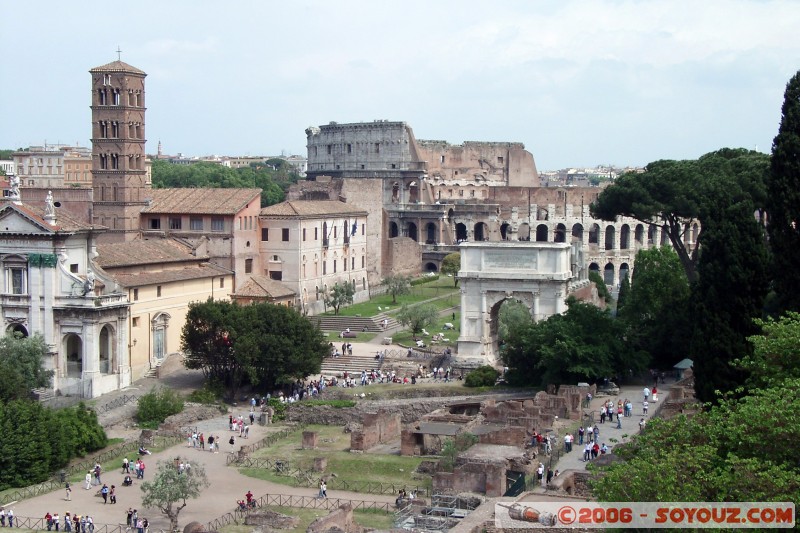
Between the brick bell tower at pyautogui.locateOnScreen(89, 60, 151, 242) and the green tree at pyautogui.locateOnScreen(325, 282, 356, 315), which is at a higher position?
the brick bell tower at pyautogui.locateOnScreen(89, 60, 151, 242)

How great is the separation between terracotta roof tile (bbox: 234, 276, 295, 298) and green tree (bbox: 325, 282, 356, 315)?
20.4ft

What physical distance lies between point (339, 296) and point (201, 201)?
962 cm

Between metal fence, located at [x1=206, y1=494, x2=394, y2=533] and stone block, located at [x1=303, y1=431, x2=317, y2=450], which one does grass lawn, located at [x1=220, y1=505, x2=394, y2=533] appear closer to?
metal fence, located at [x1=206, y1=494, x2=394, y2=533]

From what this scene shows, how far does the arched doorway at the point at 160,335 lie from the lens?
5244 cm

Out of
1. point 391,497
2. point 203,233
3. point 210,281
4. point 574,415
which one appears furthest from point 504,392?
point 203,233

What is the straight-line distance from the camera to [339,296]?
66875mm

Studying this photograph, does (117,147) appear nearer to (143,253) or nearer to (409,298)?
(143,253)

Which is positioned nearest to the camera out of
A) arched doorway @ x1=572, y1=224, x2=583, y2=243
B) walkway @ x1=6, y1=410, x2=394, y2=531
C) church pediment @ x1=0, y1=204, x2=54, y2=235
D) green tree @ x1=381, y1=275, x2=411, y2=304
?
walkway @ x1=6, y1=410, x2=394, y2=531

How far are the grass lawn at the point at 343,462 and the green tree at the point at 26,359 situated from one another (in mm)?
10465

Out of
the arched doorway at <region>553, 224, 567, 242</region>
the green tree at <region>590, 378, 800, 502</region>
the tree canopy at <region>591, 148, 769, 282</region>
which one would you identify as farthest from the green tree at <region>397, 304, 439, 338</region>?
the arched doorway at <region>553, 224, 567, 242</region>

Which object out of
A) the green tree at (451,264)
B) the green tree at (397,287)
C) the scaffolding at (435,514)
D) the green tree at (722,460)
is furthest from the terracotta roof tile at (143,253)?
the green tree at (451,264)

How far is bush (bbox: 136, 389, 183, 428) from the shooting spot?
4503cm

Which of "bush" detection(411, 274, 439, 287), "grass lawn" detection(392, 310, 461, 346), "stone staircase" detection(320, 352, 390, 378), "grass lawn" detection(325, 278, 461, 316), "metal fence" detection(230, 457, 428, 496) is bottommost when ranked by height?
"metal fence" detection(230, 457, 428, 496)

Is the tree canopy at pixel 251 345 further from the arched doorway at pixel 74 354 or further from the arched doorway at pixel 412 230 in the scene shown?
the arched doorway at pixel 412 230
